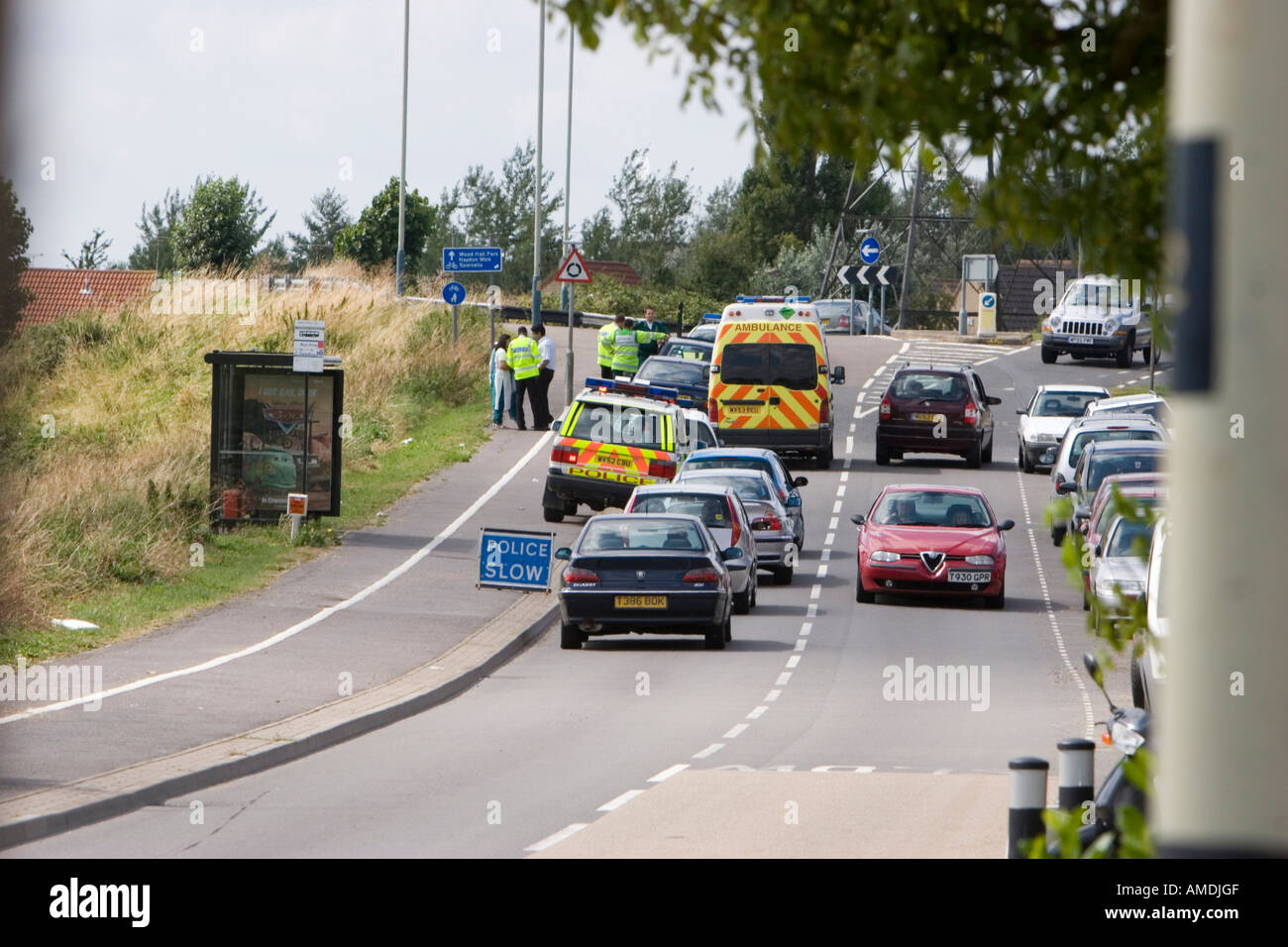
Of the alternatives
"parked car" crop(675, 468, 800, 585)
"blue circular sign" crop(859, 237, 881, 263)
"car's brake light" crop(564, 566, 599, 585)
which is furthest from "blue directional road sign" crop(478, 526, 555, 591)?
"blue circular sign" crop(859, 237, 881, 263)

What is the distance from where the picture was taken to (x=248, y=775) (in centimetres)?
1379

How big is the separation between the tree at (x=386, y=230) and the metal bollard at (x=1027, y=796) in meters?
65.0

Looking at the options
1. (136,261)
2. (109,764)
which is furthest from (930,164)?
(136,261)

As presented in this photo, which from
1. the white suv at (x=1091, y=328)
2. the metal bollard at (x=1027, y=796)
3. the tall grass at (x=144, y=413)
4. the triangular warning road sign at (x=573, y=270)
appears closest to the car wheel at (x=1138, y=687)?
the metal bollard at (x=1027, y=796)

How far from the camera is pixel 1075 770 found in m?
9.23

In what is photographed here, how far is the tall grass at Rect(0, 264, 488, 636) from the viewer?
2347cm

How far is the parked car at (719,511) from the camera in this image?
25391mm

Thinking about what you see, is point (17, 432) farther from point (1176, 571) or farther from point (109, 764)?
point (1176, 571)

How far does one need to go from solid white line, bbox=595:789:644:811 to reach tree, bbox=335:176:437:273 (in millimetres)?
60714

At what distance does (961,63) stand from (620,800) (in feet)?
26.2

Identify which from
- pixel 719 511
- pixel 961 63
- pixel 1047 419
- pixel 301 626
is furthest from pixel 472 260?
pixel 961 63

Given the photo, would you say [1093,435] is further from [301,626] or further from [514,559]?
[301,626]

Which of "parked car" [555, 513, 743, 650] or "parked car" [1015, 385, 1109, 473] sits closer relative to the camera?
"parked car" [555, 513, 743, 650]

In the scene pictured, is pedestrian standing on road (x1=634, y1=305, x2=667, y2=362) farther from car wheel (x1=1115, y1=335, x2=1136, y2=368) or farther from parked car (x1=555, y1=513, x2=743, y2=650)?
parked car (x1=555, y1=513, x2=743, y2=650)
